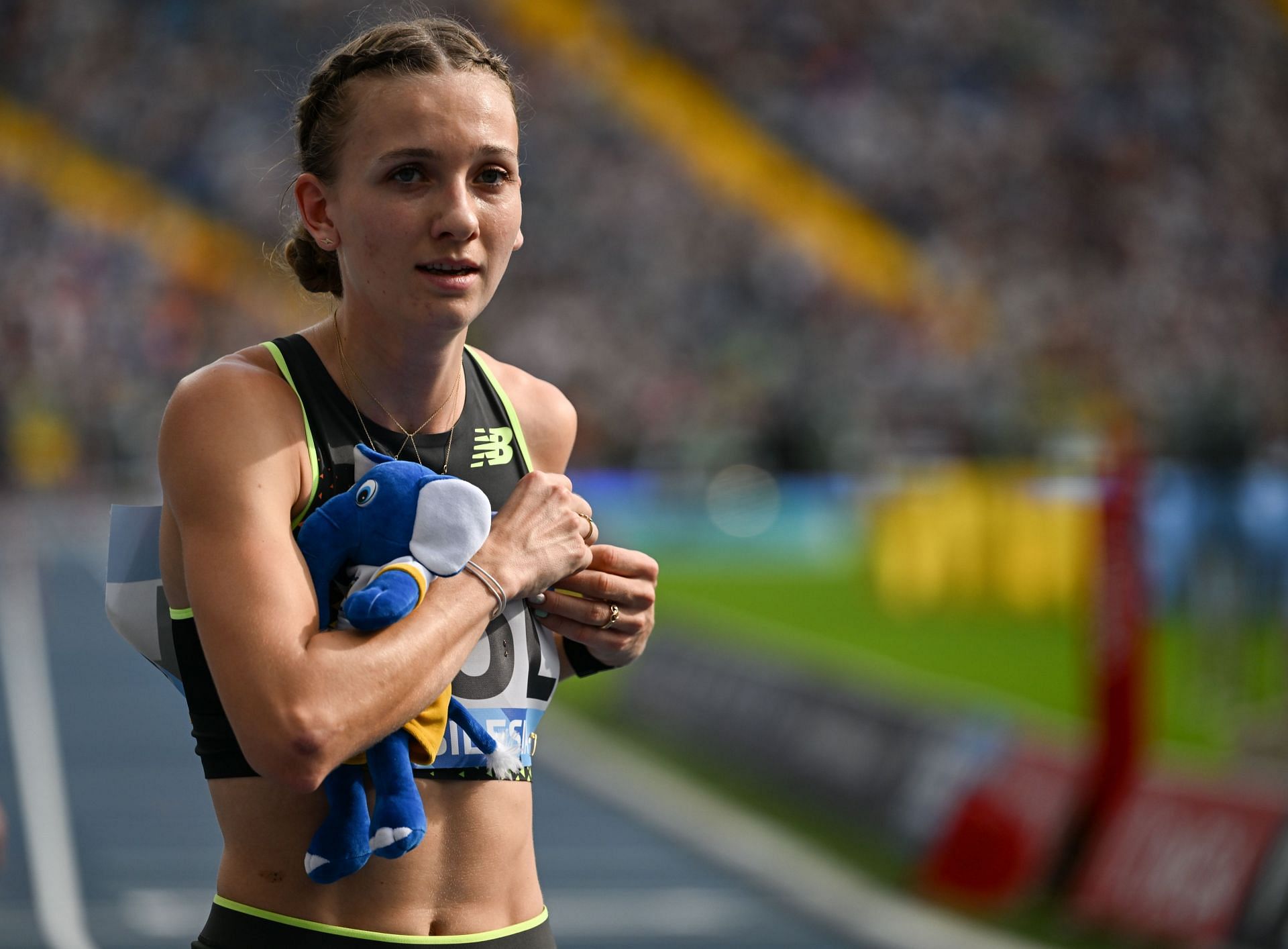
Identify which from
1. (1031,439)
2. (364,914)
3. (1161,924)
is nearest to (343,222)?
(364,914)

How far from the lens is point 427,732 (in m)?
1.83

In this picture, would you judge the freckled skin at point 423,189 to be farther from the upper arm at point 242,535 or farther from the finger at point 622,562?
the finger at point 622,562

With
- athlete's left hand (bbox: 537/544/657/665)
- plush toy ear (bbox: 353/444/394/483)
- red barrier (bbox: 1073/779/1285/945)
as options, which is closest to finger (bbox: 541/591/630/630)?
athlete's left hand (bbox: 537/544/657/665)

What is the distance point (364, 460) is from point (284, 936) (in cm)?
52

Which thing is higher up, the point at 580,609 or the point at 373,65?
the point at 373,65

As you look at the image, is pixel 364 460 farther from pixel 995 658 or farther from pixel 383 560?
pixel 995 658

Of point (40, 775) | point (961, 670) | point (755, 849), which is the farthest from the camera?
point (961, 670)

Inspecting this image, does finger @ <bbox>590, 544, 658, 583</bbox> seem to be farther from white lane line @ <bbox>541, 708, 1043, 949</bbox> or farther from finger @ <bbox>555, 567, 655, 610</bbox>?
white lane line @ <bbox>541, 708, 1043, 949</bbox>

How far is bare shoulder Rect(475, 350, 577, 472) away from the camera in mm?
2174

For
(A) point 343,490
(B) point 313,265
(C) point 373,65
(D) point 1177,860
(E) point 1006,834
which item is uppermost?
(C) point 373,65

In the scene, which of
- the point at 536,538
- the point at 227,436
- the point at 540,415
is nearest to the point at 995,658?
the point at 540,415

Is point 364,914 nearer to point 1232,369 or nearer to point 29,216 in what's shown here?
point 1232,369

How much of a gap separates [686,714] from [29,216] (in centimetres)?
2286

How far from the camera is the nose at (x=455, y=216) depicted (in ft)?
5.97
